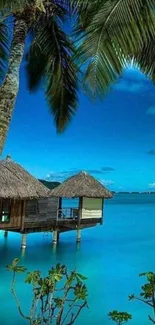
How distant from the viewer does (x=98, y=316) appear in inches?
304

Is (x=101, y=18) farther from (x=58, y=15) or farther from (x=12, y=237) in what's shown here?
(x=12, y=237)

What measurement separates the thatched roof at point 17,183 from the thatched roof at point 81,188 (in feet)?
4.60

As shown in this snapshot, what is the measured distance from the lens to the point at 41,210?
14602 millimetres

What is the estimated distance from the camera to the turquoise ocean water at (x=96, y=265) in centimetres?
789

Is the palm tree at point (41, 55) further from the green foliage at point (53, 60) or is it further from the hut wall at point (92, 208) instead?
the hut wall at point (92, 208)

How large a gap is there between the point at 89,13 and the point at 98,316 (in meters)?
5.96

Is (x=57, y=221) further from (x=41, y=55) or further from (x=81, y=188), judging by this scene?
(x=41, y=55)

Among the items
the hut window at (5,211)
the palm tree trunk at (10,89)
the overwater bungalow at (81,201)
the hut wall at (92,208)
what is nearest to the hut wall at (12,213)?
the hut window at (5,211)

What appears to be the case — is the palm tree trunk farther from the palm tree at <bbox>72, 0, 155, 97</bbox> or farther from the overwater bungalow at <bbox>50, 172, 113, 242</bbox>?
the overwater bungalow at <bbox>50, 172, 113, 242</bbox>

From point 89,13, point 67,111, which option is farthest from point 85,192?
point 89,13

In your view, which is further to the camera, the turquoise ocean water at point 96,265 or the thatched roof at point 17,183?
the thatched roof at point 17,183

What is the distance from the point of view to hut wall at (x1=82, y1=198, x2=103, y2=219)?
50.9ft

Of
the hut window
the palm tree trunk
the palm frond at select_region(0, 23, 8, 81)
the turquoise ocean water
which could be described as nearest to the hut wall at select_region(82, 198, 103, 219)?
the turquoise ocean water

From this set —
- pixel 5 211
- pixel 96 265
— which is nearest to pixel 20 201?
pixel 5 211
